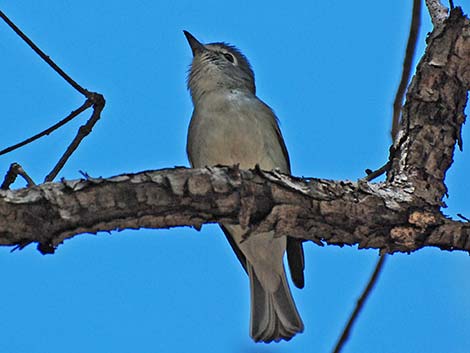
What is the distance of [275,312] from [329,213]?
7.34 ft

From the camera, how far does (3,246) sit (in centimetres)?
373

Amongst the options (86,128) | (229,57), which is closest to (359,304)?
(86,128)

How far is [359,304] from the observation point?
16.2ft

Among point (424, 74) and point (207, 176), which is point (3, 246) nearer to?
point (207, 176)

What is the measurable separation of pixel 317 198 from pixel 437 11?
1598 mm

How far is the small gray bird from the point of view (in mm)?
6227

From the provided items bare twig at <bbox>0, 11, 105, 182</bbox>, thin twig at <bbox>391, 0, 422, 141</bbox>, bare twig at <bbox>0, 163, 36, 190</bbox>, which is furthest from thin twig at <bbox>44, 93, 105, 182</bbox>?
thin twig at <bbox>391, 0, 422, 141</bbox>

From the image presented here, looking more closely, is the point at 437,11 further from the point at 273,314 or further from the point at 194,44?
the point at 194,44

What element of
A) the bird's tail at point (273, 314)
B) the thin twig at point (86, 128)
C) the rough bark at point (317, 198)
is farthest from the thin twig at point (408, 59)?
the thin twig at point (86, 128)

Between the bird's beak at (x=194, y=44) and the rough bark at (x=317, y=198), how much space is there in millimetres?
3346

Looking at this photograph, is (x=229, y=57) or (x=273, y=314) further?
(x=229, y=57)

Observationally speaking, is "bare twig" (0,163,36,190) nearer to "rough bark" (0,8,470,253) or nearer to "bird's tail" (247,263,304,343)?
"rough bark" (0,8,470,253)

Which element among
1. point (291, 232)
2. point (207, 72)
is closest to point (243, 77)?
point (207, 72)

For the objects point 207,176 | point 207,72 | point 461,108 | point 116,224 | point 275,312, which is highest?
→ point 207,72
